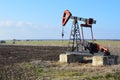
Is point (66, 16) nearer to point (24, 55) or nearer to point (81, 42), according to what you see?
point (81, 42)

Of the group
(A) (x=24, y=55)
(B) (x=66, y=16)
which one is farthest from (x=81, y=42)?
(A) (x=24, y=55)

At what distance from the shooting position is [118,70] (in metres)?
18.2

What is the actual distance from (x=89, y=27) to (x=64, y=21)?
6.33ft

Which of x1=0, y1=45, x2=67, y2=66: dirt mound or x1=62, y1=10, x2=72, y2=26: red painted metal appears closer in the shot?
x1=62, y1=10, x2=72, y2=26: red painted metal

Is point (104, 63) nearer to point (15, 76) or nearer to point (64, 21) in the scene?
point (64, 21)

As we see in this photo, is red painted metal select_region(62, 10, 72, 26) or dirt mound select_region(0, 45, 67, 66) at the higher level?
red painted metal select_region(62, 10, 72, 26)

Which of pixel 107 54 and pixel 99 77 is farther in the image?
pixel 107 54

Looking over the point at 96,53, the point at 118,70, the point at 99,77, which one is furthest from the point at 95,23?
the point at 99,77

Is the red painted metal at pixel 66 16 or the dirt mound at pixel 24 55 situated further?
the dirt mound at pixel 24 55

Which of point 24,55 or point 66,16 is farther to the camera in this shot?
point 24,55

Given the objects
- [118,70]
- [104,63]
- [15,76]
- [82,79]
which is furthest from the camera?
[104,63]

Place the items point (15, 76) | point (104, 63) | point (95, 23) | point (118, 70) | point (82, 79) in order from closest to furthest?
point (15, 76) < point (82, 79) < point (118, 70) < point (104, 63) < point (95, 23)

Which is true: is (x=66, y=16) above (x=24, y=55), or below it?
above

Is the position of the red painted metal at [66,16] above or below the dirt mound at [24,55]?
above
